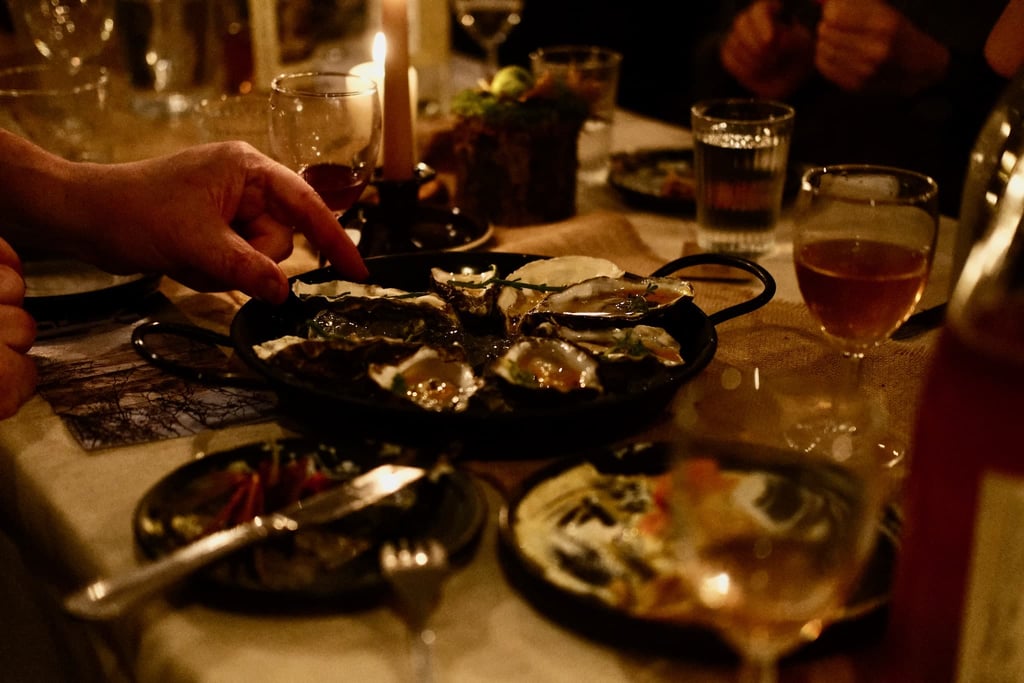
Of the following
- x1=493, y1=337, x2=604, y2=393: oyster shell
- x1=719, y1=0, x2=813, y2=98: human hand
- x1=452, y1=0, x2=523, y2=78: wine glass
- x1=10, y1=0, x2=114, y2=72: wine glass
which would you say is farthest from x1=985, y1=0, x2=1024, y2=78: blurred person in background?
x1=10, y1=0, x2=114, y2=72: wine glass

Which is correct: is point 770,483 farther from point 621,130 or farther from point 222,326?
point 621,130

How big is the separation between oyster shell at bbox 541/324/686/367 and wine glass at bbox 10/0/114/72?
4.44 ft

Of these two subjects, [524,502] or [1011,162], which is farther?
[1011,162]

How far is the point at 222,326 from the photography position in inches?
48.4

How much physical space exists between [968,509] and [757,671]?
0.15m

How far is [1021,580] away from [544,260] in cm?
71

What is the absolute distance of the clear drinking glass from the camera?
1317 mm

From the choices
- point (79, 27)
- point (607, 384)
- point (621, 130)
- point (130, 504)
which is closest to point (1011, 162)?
point (607, 384)

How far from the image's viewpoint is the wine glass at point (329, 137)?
1317mm

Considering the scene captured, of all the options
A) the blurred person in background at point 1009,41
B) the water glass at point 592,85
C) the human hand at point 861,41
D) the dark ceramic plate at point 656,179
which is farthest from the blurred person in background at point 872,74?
the blurred person in background at point 1009,41

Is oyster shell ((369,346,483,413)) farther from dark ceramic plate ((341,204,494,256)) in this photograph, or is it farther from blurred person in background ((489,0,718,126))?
blurred person in background ((489,0,718,126))

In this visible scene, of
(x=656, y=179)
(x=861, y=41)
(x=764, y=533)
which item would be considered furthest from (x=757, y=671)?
(x=861, y=41)

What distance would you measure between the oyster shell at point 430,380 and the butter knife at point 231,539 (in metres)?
0.10

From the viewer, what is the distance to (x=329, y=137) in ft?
4.36
